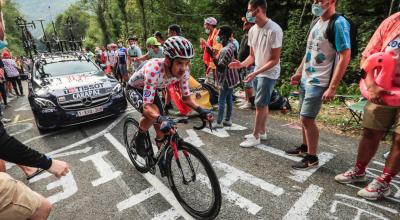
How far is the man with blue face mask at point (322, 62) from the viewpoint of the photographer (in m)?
3.02

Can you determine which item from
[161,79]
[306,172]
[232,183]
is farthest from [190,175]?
[306,172]

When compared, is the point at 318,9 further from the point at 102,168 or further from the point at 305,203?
the point at 102,168

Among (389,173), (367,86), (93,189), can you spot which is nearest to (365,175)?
(389,173)

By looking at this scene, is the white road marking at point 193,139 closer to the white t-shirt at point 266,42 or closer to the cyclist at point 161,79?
the cyclist at point 161,79

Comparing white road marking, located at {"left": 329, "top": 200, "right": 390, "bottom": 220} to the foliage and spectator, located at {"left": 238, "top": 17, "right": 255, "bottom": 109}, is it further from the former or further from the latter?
the foliage

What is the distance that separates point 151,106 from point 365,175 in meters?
2.85

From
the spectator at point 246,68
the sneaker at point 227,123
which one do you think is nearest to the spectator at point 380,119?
the sneaker at point 227,123

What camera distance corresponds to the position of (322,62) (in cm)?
328

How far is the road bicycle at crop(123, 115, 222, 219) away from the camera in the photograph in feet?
8.63

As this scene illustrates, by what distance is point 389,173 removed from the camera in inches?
115

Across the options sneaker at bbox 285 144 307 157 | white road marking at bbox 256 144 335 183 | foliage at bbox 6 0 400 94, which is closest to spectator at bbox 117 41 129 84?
foliage at bbox 6 0 400 94

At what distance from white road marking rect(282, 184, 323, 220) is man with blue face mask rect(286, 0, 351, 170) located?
25.6 inches

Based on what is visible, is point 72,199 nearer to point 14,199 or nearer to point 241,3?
point 14,199

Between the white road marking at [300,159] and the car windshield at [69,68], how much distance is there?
5.29 meters
